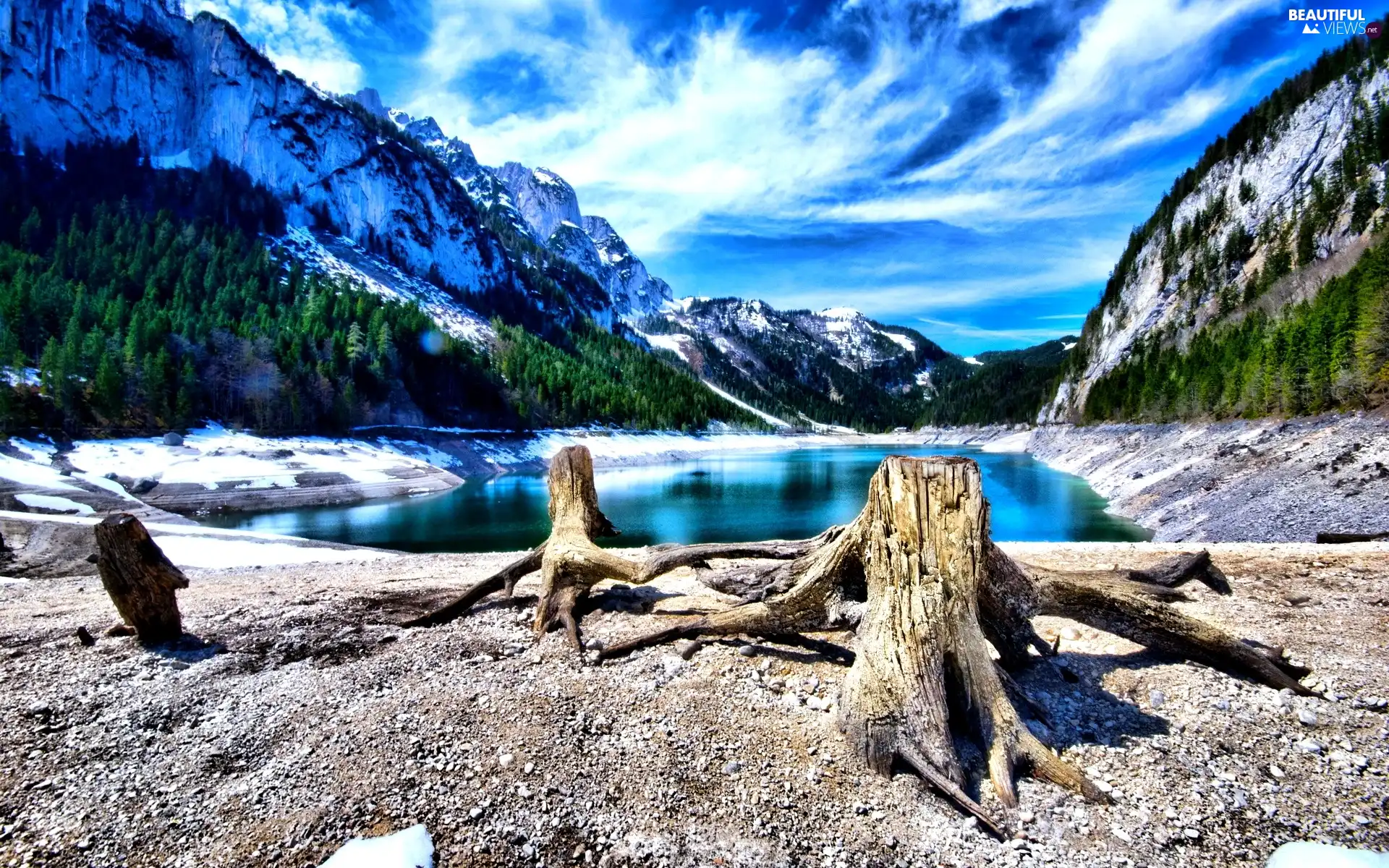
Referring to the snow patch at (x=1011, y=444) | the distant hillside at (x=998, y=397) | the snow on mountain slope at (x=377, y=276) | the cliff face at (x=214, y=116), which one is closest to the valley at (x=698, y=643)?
the snow patch at (x=1011, y=444)

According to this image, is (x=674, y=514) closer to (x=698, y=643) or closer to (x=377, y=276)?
(x=698, y=643)

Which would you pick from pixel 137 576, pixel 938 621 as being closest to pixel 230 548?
pixel 137 576

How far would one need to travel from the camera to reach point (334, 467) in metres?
42.2

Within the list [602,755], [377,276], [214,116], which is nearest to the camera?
[602,755]

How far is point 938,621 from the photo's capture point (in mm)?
4512

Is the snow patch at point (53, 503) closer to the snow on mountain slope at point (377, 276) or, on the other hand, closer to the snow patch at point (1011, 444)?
the snow on mountain slope at point (377, 276)

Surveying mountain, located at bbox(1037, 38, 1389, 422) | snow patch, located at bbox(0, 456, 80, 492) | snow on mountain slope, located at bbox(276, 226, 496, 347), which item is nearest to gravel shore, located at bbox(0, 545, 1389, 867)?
snow patch, located at bbox(0, 456, 80, 492)

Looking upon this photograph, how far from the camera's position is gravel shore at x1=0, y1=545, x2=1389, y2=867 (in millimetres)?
3426

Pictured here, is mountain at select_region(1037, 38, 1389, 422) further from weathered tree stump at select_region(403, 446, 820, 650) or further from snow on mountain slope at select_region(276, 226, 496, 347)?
snow on mountain slope at select_region(276, 226, 496, 347)

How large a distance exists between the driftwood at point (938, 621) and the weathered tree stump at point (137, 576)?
462 cm

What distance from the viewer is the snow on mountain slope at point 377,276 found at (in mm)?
107500

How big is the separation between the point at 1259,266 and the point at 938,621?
87981mm

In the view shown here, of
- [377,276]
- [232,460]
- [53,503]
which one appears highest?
[377,276]

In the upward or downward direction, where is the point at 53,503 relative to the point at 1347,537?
upward
